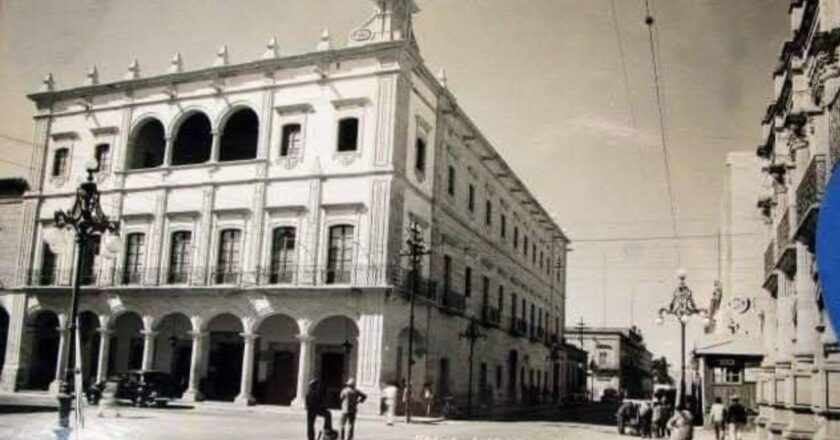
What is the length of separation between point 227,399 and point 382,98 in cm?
1037

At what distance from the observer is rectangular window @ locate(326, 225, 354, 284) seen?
24.0 meters

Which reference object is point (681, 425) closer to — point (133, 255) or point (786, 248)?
point (786, 248)

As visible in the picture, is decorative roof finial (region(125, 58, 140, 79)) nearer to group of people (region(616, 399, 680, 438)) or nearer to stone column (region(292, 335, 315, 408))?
stone column (region(292, 335, 315, 408))

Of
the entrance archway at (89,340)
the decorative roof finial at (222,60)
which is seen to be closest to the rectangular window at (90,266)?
the entrance archway at (89,340)

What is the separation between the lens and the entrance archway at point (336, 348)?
23891mm

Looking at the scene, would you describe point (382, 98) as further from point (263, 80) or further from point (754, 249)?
point (754, 249)

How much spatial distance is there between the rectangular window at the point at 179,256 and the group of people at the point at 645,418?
13.9 m

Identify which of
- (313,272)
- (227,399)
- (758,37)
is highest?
(758,37)

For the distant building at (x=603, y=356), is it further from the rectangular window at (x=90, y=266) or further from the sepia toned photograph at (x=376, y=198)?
the rectangular window at (x=90, y=266)

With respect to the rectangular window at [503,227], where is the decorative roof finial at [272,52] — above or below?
above

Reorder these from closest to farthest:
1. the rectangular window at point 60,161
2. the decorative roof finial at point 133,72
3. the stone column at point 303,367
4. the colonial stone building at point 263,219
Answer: the stone column at point 303,367 < the colonial stone building at point 263,219 < the decorative roof finial at point 133,72 < the rectangular window at point 60,161

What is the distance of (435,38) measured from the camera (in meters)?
11.2

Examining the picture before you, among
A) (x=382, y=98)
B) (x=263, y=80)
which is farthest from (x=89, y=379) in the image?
(x=382, y=98)

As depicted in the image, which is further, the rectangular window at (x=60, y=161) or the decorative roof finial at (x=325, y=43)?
the rectangular window at (x=60, y=161)
